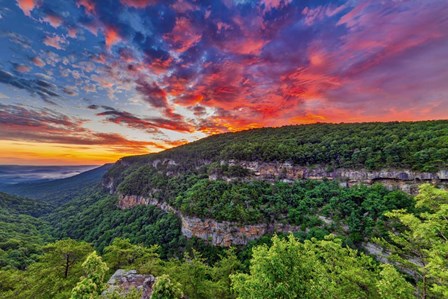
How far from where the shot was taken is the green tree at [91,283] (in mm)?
5719

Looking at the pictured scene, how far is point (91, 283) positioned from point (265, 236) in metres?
49.1

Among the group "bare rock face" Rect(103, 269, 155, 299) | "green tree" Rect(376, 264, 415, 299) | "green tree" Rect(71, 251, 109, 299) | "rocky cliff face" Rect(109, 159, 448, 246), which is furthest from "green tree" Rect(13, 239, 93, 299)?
"rocky cliff face" Rect(109, 159, 448, 246)

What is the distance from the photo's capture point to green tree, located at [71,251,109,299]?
572 centimetres

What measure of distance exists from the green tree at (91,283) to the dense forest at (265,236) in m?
0.04

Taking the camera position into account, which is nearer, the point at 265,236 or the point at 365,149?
the point at 265,236

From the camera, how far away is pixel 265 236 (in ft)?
160

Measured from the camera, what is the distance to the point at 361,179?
52500 mm

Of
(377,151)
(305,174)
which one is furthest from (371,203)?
(305,174)

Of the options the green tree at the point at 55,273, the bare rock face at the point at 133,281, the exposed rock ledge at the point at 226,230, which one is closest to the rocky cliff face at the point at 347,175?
the exposed rock ledge at the point at 226,230

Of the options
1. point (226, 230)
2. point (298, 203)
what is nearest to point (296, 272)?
point (226, 230)

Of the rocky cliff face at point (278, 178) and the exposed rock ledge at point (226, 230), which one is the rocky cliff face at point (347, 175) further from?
the exposed rock ledge at point (226, 230)

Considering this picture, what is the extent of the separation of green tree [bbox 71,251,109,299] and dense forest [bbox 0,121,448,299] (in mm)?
38

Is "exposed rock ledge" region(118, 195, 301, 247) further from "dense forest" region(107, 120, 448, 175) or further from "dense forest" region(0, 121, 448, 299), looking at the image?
"dense forest" region(107, 120, 448, 175)

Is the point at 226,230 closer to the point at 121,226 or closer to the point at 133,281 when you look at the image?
the point at 133,281
